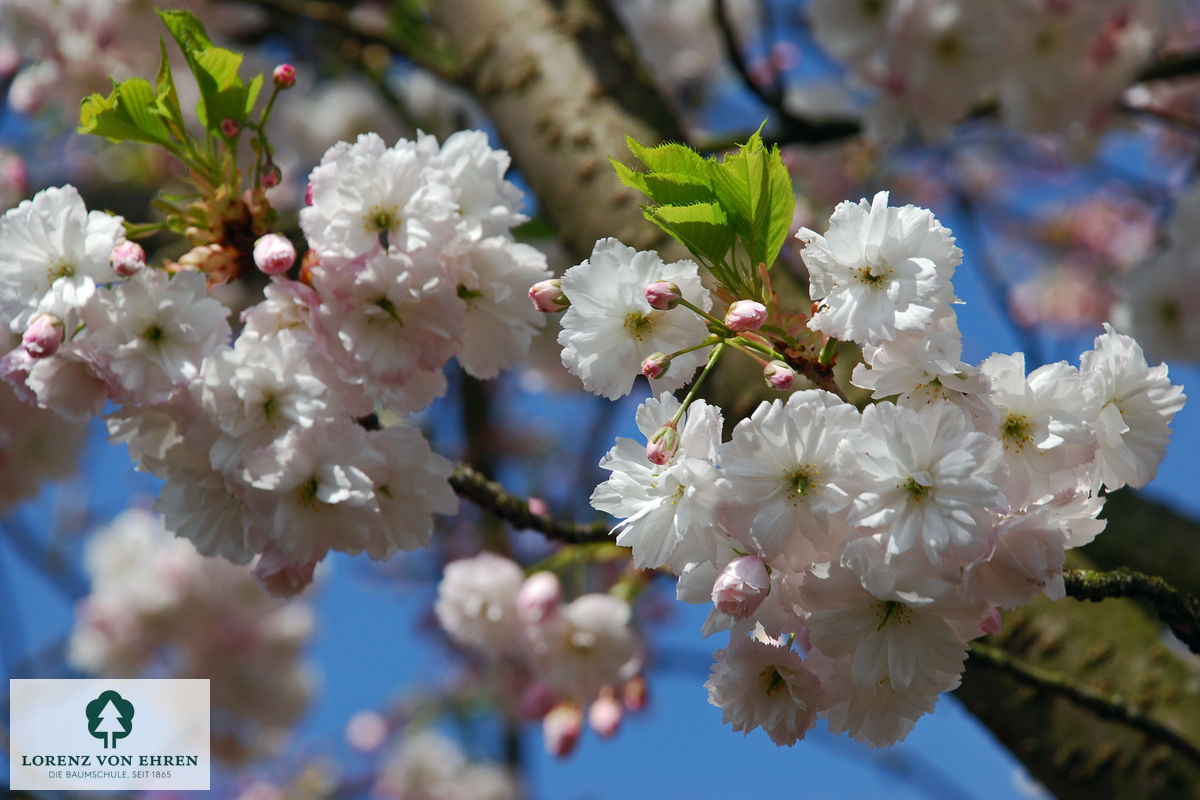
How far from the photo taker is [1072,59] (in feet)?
8.43

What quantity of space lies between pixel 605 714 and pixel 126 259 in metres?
1.35

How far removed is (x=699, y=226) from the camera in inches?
38.7

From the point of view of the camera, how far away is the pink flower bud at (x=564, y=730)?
2.11 m

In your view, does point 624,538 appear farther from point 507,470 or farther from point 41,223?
point 507,470

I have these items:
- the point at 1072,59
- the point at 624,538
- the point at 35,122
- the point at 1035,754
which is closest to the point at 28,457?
the point at 35,122

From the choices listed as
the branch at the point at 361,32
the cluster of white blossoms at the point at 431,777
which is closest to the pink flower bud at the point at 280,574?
the branch at the point at 361,32

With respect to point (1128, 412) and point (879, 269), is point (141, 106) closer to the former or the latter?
point (879, 269)

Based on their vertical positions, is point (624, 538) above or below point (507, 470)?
above

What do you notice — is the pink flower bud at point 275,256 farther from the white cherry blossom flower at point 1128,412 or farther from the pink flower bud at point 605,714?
the pink flower bud at point 605,714

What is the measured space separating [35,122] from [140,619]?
200cm

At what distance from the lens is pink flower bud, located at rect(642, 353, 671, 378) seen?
98cm

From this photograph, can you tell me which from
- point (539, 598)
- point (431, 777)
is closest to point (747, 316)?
point (539, 598)

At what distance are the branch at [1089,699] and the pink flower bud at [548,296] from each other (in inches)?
28.7

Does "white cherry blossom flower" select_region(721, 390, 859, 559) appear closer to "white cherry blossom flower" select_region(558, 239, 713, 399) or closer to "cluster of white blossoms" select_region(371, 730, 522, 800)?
"white cherry blossom flower" select_region(558, 239, 713, 399)
